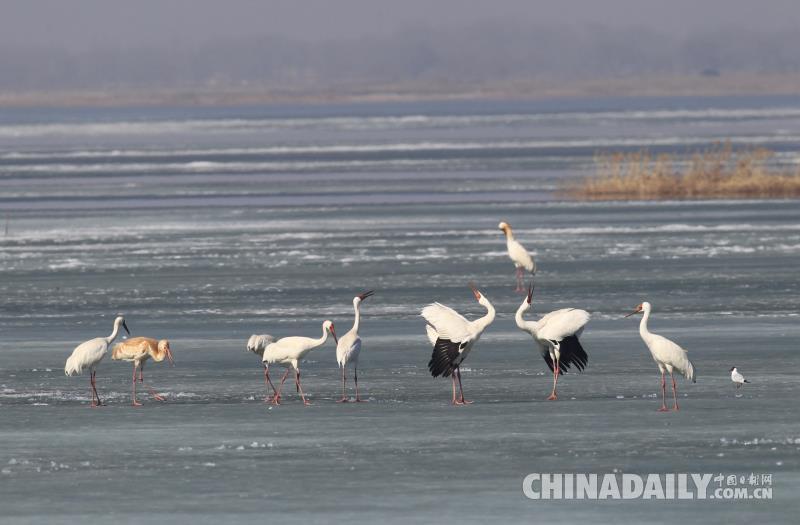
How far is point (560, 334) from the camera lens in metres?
12.3

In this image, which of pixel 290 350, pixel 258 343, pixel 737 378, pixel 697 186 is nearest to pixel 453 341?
A: pixel 290 350

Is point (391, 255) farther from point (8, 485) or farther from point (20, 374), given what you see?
point (8, 485)

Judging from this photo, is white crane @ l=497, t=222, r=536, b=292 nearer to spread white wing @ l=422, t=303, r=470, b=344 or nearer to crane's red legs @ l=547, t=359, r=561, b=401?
crane's red legs @ l=547, t=359, r=561, b=401

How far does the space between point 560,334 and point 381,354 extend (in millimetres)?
3062

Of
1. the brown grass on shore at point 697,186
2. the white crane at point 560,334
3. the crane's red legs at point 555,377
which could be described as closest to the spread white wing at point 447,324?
the white crane at point 560,334

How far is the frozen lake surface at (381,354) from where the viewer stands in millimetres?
9781

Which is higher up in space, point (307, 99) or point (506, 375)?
point (307, 99)

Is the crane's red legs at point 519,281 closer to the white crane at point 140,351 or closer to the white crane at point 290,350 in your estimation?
the white crane at point 290,350

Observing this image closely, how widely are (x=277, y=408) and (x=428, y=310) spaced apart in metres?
1.38

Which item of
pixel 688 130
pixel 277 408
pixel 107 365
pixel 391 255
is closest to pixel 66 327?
pixel 107 365

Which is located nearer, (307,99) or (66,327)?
(66,327)

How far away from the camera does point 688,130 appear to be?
7275cm

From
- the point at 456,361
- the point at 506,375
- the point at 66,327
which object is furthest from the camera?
the point at 66,327

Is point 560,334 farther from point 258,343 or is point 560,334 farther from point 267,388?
point 267,388
